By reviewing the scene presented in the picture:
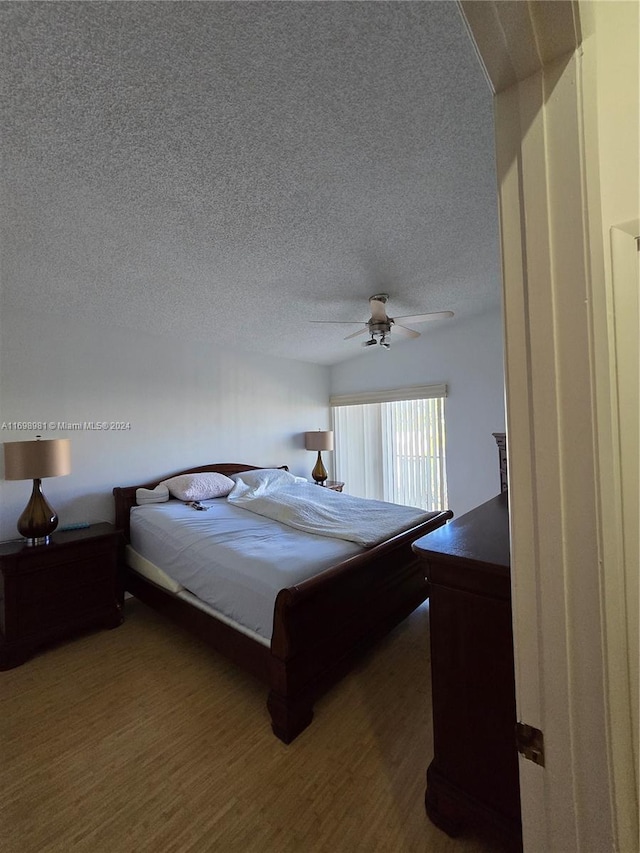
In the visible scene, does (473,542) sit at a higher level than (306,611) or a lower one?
higher

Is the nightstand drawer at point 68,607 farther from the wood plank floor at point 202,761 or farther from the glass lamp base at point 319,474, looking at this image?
the glass lamp base at point 319,474

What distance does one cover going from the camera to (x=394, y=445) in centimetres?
482

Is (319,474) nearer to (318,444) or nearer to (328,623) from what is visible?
(318,444)

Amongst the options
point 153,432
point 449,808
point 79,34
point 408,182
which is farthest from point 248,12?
point 153,432

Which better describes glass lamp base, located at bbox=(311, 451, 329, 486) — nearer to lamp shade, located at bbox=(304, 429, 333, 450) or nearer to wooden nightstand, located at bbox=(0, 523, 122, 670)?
lamp shade, located at bbox=(304, 429, 333, 450)

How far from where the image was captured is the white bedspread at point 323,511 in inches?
93.5

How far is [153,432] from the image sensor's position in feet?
11.1

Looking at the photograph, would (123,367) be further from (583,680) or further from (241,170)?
(583,680)

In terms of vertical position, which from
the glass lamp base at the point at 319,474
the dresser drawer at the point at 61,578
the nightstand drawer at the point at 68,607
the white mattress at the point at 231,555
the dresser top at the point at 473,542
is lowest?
the nightstand drawer at the point at 68,607

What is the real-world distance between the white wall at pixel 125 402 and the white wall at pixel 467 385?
5.98 ft

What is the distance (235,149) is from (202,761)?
2.55 metres

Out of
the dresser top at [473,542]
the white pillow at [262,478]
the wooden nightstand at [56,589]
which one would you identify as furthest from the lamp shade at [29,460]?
the dresser top at [473,542]

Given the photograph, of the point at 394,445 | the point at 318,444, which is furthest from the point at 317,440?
the point at 394,445

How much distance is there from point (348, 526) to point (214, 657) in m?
1.16
